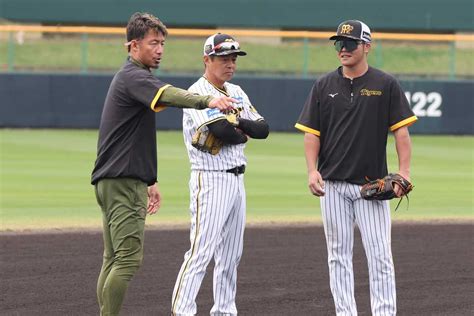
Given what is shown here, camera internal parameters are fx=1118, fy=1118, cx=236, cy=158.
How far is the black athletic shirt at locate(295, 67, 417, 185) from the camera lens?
666 cm

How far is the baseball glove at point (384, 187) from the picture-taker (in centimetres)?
651

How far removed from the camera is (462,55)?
27.2 meters

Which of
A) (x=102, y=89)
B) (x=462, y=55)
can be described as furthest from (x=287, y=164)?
(x=462, y=55)

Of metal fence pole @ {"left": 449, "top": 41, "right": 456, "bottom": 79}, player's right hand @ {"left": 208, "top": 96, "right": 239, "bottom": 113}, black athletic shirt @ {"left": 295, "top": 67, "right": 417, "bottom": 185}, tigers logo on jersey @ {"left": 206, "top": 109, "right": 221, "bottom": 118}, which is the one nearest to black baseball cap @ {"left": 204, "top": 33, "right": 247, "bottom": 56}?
tigers logo on jersey @ {"left": 206, "top": 109, "right": 221, "bottom": 118}

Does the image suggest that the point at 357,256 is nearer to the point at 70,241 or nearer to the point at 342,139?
the point at 70,241

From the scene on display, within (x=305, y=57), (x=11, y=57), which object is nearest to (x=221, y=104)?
(x=11, y=57)

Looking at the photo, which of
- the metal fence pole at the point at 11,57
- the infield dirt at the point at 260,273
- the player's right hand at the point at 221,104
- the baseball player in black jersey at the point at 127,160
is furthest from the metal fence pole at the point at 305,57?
the player's right hand at the point at 221,104

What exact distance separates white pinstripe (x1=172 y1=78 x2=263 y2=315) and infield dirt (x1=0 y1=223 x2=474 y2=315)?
94 cm

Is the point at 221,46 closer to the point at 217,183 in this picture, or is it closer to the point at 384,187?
the point at 217,183

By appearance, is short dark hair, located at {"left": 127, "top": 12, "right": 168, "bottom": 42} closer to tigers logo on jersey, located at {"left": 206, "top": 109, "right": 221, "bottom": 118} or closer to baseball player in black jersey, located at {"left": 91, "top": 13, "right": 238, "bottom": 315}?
baseball player in black jersey, located at {"left": 91, "top": 13, "right": 238, "bottom": 315}

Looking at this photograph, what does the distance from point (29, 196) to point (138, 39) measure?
26.9 feet

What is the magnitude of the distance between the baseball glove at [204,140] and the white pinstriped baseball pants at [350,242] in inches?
29.8

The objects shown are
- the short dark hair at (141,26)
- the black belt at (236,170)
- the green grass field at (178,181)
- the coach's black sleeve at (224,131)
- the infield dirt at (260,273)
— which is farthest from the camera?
the green grass field at (178,181)

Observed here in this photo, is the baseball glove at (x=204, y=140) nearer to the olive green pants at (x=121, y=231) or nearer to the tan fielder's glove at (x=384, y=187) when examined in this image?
the olive green pants at (x=121, y=231)
